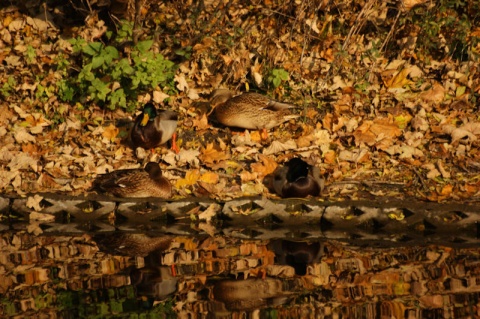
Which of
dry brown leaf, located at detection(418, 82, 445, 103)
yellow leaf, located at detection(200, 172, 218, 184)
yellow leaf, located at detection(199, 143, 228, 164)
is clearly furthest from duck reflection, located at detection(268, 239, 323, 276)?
dry brown leaf, located at detection(418, 82, 445, 103)

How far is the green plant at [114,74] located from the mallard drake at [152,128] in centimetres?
55

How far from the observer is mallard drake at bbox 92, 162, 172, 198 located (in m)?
8.45

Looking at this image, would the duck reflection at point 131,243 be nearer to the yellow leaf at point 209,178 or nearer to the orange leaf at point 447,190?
the yellow leaf at point 209,178

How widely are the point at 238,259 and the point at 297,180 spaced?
143cm

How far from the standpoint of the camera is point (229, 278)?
6566mm

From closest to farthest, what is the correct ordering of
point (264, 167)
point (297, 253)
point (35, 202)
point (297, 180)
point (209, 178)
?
point (297, 253), point (297, 180), point (35, 202), point (209, 178), point (264, 167)

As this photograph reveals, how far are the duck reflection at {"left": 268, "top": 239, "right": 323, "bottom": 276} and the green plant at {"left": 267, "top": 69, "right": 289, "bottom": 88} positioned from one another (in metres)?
3.04

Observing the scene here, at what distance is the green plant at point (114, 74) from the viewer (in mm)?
9828

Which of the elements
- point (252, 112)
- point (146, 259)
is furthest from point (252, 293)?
point (252, 112)

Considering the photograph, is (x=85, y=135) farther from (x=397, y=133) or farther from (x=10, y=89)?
(x=397, y=133)

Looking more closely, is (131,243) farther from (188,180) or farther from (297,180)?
(297,180)

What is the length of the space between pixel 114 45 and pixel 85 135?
4.83 feet

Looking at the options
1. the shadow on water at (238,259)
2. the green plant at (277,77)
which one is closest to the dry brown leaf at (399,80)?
the green plant at (277,77)

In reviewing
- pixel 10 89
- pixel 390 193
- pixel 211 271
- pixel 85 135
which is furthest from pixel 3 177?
pixel 390 193
